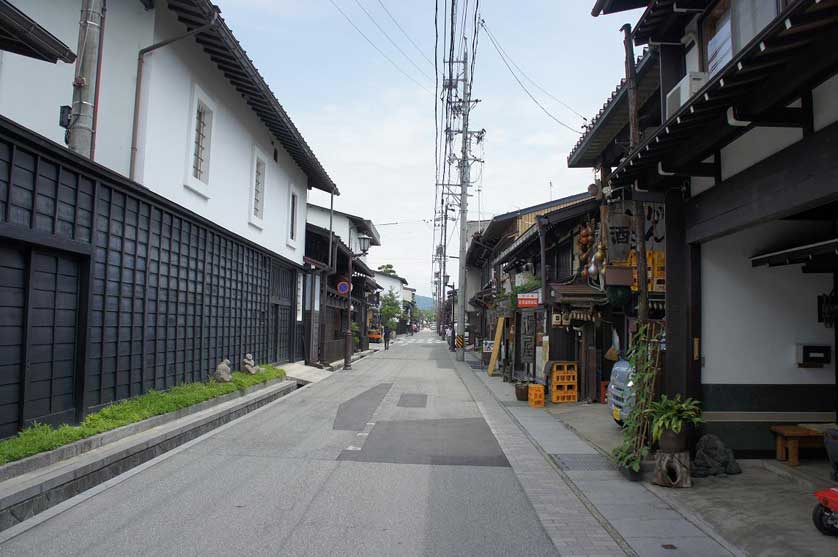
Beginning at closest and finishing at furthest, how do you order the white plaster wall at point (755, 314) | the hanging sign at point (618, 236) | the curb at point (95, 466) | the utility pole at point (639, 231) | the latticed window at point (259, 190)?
the curb at point (95, 466) < the white plaster wall at point (755, 314) < the utility pole at point (639, 231) < the hanging sign at point (618, 236) < the latticed window at point (259, 190)

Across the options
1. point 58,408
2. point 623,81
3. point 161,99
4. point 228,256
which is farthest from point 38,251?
point 623,81

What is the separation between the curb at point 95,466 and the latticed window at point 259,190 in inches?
313

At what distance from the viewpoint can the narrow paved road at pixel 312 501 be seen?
4.99 metres

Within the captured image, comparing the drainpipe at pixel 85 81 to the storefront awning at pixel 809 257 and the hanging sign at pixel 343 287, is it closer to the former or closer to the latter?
the storefront awning at pixel 809 257

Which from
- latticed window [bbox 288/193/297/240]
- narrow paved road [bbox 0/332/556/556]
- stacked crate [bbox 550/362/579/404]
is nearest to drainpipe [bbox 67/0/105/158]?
narrow paved road [bbox 0/332/556/556]

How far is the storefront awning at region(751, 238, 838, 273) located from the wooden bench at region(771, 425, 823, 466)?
210cm

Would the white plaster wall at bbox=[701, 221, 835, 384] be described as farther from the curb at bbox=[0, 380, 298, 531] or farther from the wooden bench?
the curb at bbox=[0, 380, 298, 531]

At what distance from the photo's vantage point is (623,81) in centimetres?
1091

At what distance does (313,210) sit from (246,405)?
102ft

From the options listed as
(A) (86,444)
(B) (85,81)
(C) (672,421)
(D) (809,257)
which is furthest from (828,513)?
Result: (B) (85,81)

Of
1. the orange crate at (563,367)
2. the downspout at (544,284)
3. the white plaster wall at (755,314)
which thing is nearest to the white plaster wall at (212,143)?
the downspout at (544,284)

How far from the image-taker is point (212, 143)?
13.9 meters

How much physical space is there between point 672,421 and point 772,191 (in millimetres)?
2864

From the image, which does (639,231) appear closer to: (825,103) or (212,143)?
(825,103)
